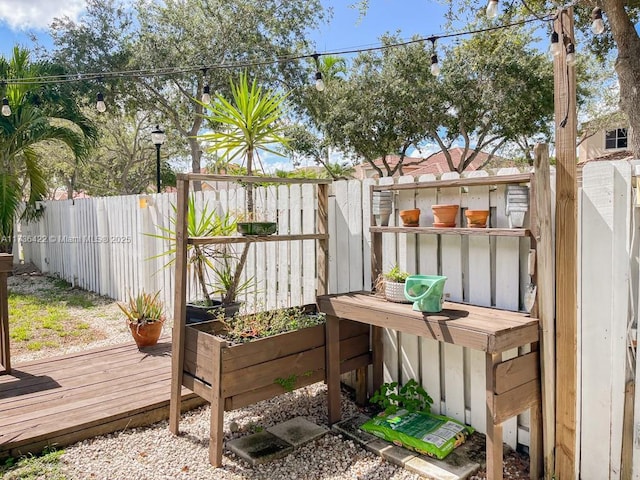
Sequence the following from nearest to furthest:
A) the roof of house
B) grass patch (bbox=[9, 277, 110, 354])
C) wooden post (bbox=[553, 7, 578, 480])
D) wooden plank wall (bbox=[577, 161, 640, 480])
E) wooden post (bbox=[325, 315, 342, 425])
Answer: wooden plank wall (bbox=[577, 161, 640, 480])
wooden post (bbox=[553, 7, 578, 480])
wooden post (bbox=[325, 315, 342, 425])
grass patch (bbox=[9, 277, 110, 354])
the roof of house

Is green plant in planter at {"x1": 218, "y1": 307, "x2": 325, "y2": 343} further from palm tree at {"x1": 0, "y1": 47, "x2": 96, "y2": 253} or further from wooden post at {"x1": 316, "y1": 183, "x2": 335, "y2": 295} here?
palm tree at {"x1": 0, "y1": 47, "x2": 96, "y2": 253}

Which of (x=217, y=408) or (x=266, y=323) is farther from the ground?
(x=266, y=323)

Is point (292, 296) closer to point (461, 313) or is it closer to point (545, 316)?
point (461, 313)

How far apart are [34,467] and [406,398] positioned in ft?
6.86

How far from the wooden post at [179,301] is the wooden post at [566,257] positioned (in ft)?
6.44

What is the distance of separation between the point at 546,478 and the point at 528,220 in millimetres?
1263

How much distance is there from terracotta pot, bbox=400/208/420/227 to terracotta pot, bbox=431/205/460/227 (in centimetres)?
17

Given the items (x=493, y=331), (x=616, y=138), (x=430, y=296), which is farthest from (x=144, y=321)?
(x=616, y=138)

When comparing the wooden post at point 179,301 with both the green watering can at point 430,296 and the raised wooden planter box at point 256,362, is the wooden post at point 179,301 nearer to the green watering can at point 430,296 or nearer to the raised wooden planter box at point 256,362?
the raised wooden planter box at point 256,362

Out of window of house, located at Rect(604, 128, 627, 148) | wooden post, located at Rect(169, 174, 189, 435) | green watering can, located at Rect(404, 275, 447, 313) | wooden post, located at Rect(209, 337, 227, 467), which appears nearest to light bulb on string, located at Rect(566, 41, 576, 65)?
green watering can, located at Rect(404, 275, 447, 313)

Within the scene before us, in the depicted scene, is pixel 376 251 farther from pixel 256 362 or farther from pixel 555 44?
pixel 555 44

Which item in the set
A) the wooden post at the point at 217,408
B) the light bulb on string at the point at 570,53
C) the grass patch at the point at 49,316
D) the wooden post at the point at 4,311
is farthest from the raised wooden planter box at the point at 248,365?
the grass patch at the point at 49,316

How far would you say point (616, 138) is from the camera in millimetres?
17547

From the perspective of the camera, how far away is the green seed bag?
7.95ft
